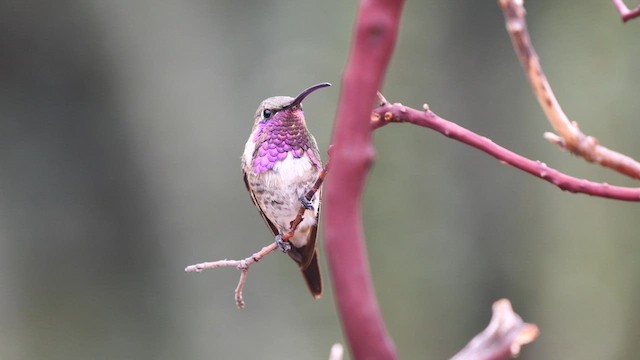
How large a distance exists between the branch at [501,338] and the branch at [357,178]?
0.06 m

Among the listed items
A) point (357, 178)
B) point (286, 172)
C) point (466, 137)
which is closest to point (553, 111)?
point (466, 137)

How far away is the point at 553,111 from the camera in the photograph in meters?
0.47

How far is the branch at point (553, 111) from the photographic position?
0.39 m

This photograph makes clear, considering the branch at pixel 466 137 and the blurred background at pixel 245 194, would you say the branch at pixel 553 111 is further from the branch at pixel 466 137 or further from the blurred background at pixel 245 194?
the blurred background at pixel 245 194

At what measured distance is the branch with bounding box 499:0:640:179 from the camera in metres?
0.39

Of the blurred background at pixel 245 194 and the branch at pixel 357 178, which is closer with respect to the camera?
the branch at pixel 357 178

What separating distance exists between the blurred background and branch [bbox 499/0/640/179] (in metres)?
2.89

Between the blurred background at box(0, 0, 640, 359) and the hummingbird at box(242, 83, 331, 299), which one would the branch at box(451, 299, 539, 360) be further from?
the blurred background at box(0, 0, 640, 359)

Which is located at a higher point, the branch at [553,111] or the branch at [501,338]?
the branch at [553,111]

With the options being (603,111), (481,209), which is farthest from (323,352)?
(603,111)

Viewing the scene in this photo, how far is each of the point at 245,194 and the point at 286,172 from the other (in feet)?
7.06

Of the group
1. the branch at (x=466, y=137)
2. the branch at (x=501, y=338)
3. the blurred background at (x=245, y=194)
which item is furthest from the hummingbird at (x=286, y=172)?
the blurred background at (x=245, y=194)

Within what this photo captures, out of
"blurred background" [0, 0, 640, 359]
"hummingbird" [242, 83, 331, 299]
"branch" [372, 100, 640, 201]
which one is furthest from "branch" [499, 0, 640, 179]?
"blurred background" [0, 0, 640, 359]

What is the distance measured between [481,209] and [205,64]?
138 cm
